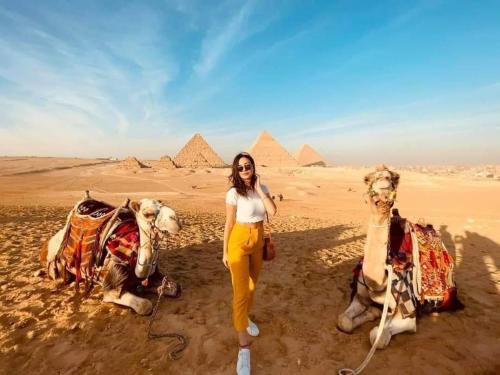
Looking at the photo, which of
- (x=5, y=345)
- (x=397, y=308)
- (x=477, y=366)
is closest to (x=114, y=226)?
(x=5, y=345)

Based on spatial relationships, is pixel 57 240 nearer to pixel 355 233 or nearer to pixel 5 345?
pixel 5 345

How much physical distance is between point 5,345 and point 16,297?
1.17m

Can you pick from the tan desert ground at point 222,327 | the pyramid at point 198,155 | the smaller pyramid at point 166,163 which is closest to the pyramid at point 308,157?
the pyramid at point 198,155

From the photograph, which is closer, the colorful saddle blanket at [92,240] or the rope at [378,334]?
the rope at [378,334]

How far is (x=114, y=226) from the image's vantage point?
13.6 ft

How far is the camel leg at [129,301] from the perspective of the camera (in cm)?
388

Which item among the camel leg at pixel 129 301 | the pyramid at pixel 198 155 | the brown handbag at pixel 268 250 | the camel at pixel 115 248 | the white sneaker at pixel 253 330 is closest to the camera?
the brown handbag at pixel 268 250

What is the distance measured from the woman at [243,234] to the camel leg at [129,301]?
1471mm

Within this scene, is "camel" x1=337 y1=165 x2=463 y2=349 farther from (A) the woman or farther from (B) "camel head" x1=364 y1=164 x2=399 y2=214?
(A) the woman

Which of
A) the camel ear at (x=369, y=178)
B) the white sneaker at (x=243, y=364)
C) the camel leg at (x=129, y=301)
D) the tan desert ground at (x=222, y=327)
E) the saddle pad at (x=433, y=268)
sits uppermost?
the camel ear at (x=369, y=178)

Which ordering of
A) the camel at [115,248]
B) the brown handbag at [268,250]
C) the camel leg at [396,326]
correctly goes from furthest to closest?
1. the camel at [115,248]
2. the camel leg at [396,326]
3. the brown handbag at [268,250]

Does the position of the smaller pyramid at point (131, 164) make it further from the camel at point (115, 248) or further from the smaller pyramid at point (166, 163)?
the camel at point (115, 248)

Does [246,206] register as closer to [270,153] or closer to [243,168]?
[243,168]

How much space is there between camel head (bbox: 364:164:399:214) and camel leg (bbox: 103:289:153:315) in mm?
2995
